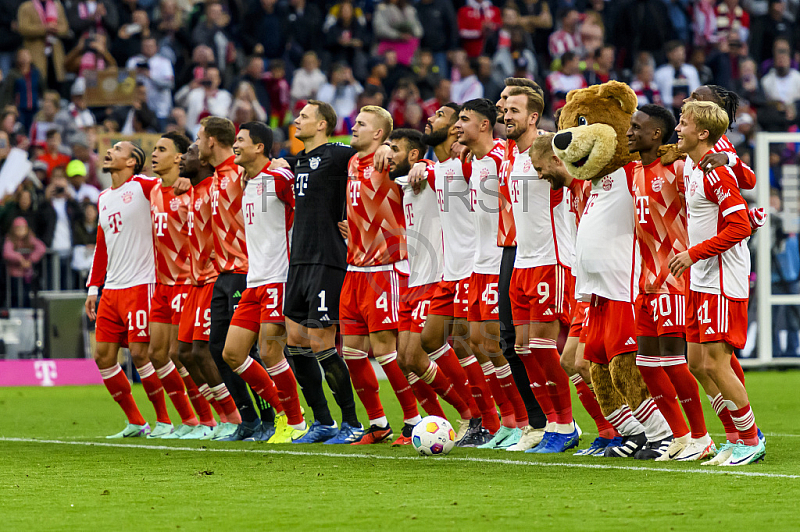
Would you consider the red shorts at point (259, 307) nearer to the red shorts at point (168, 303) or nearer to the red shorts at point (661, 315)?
the red shorts at point (168, 303)

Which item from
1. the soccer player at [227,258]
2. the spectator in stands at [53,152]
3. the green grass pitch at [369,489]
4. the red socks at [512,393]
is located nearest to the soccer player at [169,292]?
the soccer player at [227,258]

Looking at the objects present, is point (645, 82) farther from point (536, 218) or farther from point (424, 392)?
point (536, 218)

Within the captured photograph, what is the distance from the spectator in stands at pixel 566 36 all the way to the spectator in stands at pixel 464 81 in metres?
1.77

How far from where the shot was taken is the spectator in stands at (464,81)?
21000 millimetres

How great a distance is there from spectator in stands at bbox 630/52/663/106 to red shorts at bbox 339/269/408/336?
41.0ft

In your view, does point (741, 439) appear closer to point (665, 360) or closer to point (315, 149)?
point (665, 360)

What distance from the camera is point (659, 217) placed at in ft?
26.6

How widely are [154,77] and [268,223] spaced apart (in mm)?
10512

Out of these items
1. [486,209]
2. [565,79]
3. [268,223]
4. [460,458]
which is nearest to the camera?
[460,458]

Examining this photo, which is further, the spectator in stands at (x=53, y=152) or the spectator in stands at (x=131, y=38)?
the spectator in stands at (x=131, y=38)

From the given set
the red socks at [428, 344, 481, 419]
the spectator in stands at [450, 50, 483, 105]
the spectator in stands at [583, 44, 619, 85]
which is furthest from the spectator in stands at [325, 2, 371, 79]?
the red socks at [428, 344, 481, 419]

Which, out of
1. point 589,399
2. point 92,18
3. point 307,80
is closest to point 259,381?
point 589,399

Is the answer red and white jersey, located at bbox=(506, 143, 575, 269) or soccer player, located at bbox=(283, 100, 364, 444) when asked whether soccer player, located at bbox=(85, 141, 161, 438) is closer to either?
soccer player, located at bbox=(283, 100, 364, 444)

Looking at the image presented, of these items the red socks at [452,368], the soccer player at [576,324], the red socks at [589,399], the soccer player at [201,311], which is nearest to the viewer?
the soccer player at [576,324]
